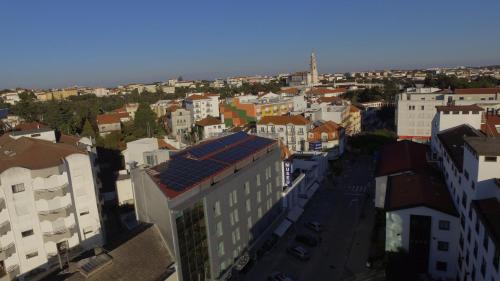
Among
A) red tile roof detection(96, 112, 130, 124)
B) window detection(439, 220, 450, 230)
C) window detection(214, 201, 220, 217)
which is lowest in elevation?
window detection(439, 220, 450, 230)

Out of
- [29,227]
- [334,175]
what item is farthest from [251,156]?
[334,175]

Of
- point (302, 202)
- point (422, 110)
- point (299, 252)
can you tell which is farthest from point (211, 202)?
point (422, 110)

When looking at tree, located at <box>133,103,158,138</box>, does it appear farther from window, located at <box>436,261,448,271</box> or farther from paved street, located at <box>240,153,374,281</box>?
window, located at <box>436,261,448,271</box>

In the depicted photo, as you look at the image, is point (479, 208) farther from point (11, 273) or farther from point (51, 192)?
point (11, 273)

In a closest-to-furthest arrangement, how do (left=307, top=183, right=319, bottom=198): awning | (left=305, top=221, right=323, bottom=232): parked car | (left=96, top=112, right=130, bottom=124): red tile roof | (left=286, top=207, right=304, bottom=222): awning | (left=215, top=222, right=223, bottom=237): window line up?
(left=215, top=222, right=223, bottom=237): window < (left=305, top=221, right=323, bottom=232): parked car < (left=286, top=207, right=304, bottom=222): awning < (left=307, top=183, right=319, bottom=198): awning < (left=96, top=112, right=130, bottom=124): red tile roof

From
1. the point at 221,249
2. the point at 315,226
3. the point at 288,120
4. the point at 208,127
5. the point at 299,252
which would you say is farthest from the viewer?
the point at 208,127

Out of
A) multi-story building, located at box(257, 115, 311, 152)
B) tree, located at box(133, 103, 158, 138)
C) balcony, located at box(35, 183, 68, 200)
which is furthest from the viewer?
tree, located at box(133, 103, 158, 138)

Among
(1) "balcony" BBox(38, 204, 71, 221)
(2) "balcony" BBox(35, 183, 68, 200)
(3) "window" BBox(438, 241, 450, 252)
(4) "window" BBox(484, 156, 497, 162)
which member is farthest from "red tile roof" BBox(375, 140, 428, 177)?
(2) "balcony" BBox(35, 183, 68, 200)

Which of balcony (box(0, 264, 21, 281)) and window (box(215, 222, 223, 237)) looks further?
Answer: balcony (box(0, 264, 21, 281))
